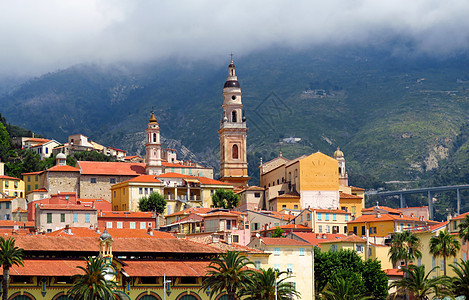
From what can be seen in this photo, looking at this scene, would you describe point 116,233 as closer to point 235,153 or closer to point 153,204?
point 153,204

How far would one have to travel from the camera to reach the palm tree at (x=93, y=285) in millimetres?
76562

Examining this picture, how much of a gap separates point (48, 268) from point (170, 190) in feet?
236

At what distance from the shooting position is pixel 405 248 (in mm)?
109375

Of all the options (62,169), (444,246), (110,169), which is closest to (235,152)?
(110,169)

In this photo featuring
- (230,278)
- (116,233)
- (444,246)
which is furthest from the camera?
(116,233)

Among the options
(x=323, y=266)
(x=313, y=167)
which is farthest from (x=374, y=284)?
(x=313, y=167)

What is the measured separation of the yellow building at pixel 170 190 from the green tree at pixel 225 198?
2.06 m

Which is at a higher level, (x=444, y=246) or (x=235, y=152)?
(x=235, y=152)

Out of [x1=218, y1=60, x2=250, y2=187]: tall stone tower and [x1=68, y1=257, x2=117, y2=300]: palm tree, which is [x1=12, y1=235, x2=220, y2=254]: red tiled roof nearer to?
[x1=68, y1=257, x2=117, y2=300]: palm tree

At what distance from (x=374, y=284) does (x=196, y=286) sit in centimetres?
2293

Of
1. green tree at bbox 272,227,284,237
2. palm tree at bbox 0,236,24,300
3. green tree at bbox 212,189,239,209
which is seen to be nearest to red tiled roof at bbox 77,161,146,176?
green tree at bbox 212,189,239,209

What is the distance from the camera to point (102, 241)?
86.6m

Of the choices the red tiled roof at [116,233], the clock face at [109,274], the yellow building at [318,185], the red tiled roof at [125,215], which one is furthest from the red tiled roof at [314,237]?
the clock face at [109,274]

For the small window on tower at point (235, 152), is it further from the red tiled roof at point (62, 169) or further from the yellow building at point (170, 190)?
the red tiled roof at point (62, 169)
